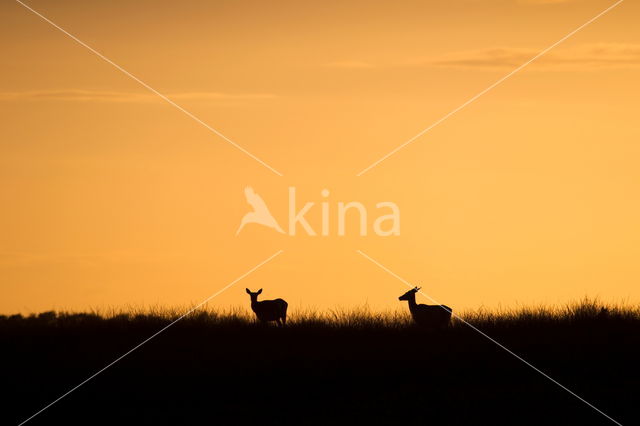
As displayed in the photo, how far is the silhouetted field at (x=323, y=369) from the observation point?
54.0ft

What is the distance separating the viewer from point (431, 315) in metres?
23.9

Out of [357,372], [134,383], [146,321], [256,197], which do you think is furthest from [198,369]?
[256,197]

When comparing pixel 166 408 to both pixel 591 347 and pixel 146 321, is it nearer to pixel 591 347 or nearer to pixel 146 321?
pixel 146 321

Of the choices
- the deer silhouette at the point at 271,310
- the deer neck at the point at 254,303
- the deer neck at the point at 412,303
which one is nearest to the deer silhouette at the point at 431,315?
the deer neck at the point at 412,303

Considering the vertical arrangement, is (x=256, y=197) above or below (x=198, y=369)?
above

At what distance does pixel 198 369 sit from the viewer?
19.3 metres

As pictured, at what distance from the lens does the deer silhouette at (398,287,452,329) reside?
77.4 feet

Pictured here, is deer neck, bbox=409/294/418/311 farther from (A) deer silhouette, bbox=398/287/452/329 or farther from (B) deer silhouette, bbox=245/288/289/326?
(B) deer silhouette, bbox=245/288/289/326

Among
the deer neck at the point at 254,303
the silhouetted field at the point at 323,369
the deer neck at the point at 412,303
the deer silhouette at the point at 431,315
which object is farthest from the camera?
the deer neck at the point at 254,303

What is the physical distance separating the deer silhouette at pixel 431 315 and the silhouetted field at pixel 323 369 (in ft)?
1.11

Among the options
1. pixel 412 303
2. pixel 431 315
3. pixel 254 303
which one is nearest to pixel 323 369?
pixel 431 315

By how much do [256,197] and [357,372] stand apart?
11.7m

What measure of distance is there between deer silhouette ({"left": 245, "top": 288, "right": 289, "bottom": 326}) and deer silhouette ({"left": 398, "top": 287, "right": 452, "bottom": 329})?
313 cm

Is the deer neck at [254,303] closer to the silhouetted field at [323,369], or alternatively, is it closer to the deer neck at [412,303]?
the silhouetted field at [323,369]
